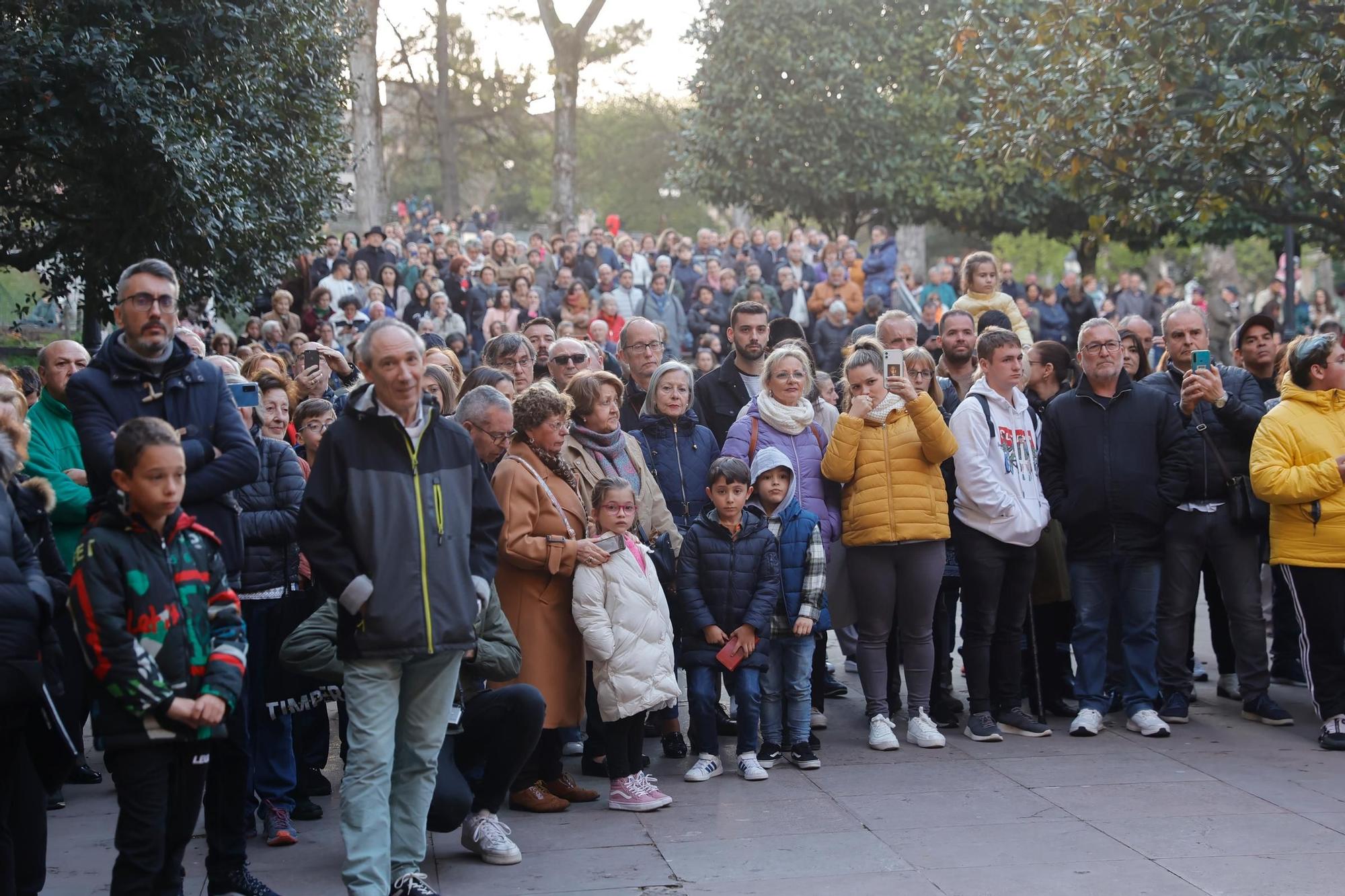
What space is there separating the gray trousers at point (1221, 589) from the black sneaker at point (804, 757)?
2271mm

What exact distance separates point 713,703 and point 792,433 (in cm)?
153

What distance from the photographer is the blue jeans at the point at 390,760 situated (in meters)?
5.04

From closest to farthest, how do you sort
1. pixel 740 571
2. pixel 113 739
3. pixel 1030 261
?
pixel 113 739 < pixel 740 571 < pixel 1030 261

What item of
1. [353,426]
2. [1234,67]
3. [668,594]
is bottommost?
[668,594]

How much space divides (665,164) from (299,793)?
48.5 m

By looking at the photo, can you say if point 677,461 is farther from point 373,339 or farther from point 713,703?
point 373,339

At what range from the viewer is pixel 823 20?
89.9 ft

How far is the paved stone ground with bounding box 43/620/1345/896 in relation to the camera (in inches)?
214

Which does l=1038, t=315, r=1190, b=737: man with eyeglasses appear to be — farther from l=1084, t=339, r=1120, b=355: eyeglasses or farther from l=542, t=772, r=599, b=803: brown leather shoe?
l=542, t=772, r=599, b=803: brown leather shoe

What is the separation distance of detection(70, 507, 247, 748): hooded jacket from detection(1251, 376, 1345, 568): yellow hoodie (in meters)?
5.40

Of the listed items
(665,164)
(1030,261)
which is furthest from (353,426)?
(1030,261)

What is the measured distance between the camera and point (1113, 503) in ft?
25.6

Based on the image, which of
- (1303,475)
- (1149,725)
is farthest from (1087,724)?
(1303,475)

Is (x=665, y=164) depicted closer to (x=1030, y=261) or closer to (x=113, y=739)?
(x=1030, y=261)
